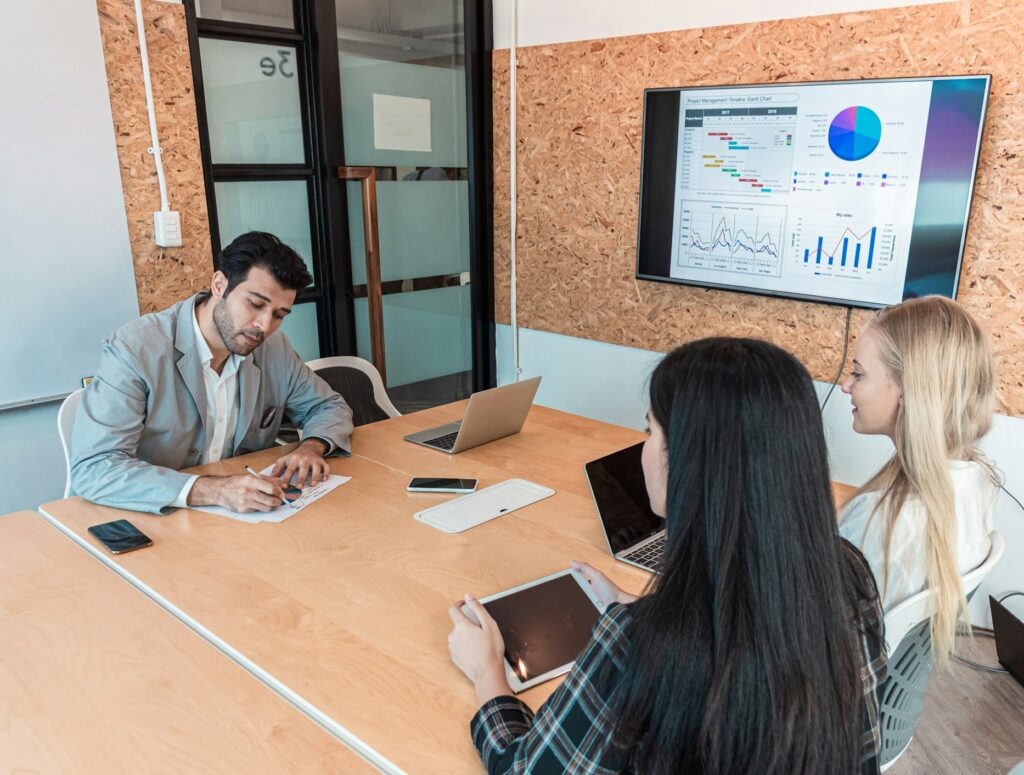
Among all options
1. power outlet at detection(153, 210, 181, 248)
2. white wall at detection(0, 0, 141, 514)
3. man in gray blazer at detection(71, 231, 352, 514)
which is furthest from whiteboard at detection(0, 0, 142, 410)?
man in gray blazer at detection(71, 231, 352, 514)

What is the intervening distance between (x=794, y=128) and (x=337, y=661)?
2578mm

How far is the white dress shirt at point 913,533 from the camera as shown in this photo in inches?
51.8

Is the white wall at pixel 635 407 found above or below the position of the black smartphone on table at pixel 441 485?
below

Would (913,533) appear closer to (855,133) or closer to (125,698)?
(125,698)

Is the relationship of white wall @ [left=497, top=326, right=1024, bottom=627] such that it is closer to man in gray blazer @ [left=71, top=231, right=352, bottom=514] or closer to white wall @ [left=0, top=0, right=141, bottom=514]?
man in gray blazer @ [left=71, top=231, right=352, bottom=514]

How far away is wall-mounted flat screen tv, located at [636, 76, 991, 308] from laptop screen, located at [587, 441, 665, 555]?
60.9 inches

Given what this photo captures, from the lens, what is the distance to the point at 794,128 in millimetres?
2928

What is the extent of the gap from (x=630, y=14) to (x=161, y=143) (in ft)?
6.74

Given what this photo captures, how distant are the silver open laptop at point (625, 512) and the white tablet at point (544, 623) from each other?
19cm

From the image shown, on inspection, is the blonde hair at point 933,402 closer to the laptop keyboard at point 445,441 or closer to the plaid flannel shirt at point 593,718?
the plaid flannel shirt at point 593,718

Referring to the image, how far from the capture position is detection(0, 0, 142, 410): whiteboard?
252 centimetres

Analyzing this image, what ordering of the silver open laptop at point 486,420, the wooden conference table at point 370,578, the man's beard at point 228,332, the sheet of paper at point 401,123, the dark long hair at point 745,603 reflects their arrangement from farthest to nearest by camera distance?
the sheet of paper at point 401,123
the silver open laptop at point 486,420
the man's beard at point 228,332
the wooden conference table at point 370,578
the dark long hair at point 745,603

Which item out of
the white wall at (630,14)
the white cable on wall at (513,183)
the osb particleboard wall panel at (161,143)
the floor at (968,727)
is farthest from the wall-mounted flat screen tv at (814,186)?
the osb particleboard wall panel at (161,143)

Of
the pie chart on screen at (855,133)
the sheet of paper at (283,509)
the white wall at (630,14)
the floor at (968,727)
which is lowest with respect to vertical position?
the floor at (968,727)
